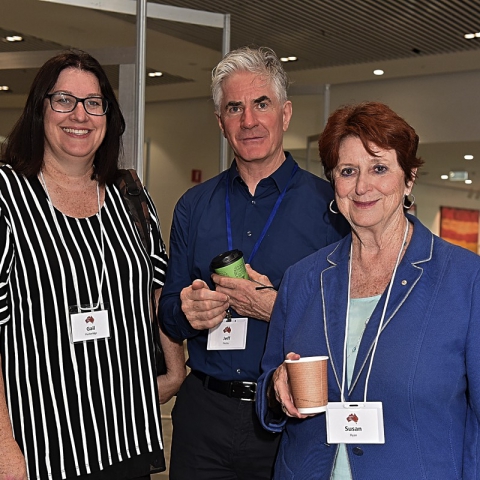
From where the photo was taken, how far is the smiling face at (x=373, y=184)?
197 centimetres

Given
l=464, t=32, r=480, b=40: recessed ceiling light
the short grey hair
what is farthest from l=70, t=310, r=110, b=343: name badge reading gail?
l=464, t=32, r=480, b=40: recessed ceiling light

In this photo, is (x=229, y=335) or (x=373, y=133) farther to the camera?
(x=229, y=335)

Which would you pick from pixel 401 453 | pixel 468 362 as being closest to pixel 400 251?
pixel 468 362

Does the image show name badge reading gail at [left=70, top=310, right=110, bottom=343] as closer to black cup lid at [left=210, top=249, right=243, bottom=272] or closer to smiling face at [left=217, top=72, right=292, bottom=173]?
black cup lid at [left=210, top=249, right=243, bottom=272]

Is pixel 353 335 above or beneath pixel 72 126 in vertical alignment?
beneath

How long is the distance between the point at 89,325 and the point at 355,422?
814 millimetres

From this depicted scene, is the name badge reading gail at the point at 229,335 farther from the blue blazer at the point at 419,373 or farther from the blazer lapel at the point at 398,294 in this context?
the blazer lapel at the point at 398,294

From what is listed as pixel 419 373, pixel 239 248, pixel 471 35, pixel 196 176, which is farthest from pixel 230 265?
pixel 471 35

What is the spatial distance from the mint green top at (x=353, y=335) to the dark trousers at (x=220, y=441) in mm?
541

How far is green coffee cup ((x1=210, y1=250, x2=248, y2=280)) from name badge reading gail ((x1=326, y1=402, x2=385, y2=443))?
22.3 inches

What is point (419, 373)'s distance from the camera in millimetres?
1792

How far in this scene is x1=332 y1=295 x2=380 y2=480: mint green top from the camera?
189cm

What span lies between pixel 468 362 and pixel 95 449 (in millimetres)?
1102

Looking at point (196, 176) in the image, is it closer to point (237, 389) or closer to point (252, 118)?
point (252, 118)
